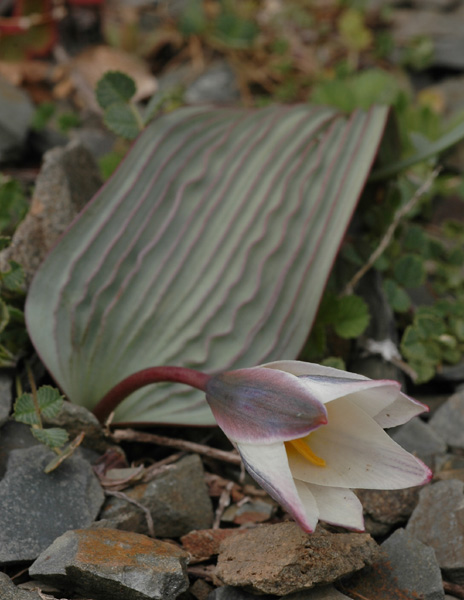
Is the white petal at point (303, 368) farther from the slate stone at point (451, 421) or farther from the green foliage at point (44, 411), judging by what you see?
the slate stone at point (451, 421)

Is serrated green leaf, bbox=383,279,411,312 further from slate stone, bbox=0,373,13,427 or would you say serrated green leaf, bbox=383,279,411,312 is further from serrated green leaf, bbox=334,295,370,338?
slate stone, bbox=0,373,13,427

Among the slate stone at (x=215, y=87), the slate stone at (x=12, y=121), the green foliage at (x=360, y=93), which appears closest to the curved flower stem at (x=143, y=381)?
the slate stone at (x=12, y=121)

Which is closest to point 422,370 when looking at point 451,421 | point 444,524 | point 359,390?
point 451,421

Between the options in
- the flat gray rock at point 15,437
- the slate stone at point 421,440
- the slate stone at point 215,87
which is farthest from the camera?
the slate stone at point 215,87

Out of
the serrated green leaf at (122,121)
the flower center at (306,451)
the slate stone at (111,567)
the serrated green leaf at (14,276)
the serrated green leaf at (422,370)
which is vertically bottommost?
the serrated green leaf at (422,370)

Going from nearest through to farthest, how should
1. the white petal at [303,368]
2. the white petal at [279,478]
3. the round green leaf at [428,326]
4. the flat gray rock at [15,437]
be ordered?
the white petal at [279,478], the white petal at [303,368], the flat gray rock at [15,437], the round green leaf at [428,326]
